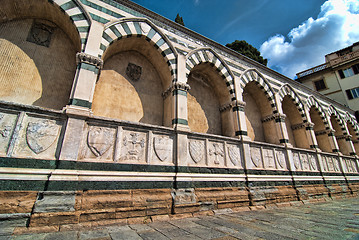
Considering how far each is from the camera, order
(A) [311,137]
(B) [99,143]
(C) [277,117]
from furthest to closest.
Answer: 1. (A) [311,137]
2. (C) [277,117]
3. (B) [99,143]

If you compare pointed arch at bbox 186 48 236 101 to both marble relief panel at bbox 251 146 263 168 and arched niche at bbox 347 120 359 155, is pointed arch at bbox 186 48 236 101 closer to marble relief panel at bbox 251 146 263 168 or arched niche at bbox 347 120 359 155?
marble relief panel at bbox 251 146 263 168

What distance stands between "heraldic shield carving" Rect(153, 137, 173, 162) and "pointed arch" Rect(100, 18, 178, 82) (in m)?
2.02

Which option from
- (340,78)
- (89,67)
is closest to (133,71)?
(89,67)

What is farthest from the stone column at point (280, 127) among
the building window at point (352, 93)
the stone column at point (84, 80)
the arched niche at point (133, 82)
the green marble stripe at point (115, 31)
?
the building window at point (352, 93)

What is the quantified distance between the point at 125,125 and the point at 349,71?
20860 mm

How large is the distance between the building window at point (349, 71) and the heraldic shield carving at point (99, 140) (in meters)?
21.0

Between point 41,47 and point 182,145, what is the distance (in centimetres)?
468

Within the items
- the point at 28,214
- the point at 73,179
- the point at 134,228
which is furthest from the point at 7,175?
the point at 134,228

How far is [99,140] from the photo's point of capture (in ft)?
12.9

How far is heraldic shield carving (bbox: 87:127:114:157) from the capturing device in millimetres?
3844

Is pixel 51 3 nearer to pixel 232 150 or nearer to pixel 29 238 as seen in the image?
pixel 29 238

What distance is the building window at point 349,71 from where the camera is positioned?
15.9m

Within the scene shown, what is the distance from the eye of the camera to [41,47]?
4.95 metres

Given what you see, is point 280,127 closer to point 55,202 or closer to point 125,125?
point 125,125
